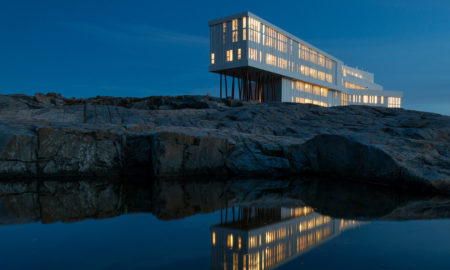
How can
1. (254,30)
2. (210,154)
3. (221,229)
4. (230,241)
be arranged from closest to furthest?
(230,241) → (221,229) → (210,154) → (254,30)

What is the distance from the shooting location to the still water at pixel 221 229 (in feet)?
12.9

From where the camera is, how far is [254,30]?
3888 centimetres

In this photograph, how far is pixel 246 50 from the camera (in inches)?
1490

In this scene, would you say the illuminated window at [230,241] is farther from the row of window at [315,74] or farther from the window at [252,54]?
the row of window at [315,74]

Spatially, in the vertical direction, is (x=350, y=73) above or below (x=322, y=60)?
above

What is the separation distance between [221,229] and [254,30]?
3669 cm

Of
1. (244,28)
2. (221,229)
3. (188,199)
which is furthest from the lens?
(244,28)

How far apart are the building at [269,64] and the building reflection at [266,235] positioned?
109ft

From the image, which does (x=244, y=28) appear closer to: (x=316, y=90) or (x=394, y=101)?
(x=316, y=90)

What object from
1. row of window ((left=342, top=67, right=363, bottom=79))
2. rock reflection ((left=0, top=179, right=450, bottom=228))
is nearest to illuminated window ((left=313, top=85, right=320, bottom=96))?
row of window ((left=342, top=67, right=363, bottom=79))

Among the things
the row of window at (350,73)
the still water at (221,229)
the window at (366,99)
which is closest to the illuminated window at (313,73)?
the window at (366,99)

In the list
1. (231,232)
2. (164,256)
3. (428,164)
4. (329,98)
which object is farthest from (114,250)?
(329,98)

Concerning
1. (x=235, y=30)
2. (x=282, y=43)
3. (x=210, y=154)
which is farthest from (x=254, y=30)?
(x=210, y=154)

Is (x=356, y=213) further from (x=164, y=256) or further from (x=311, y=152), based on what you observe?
(x=311, y=152)
